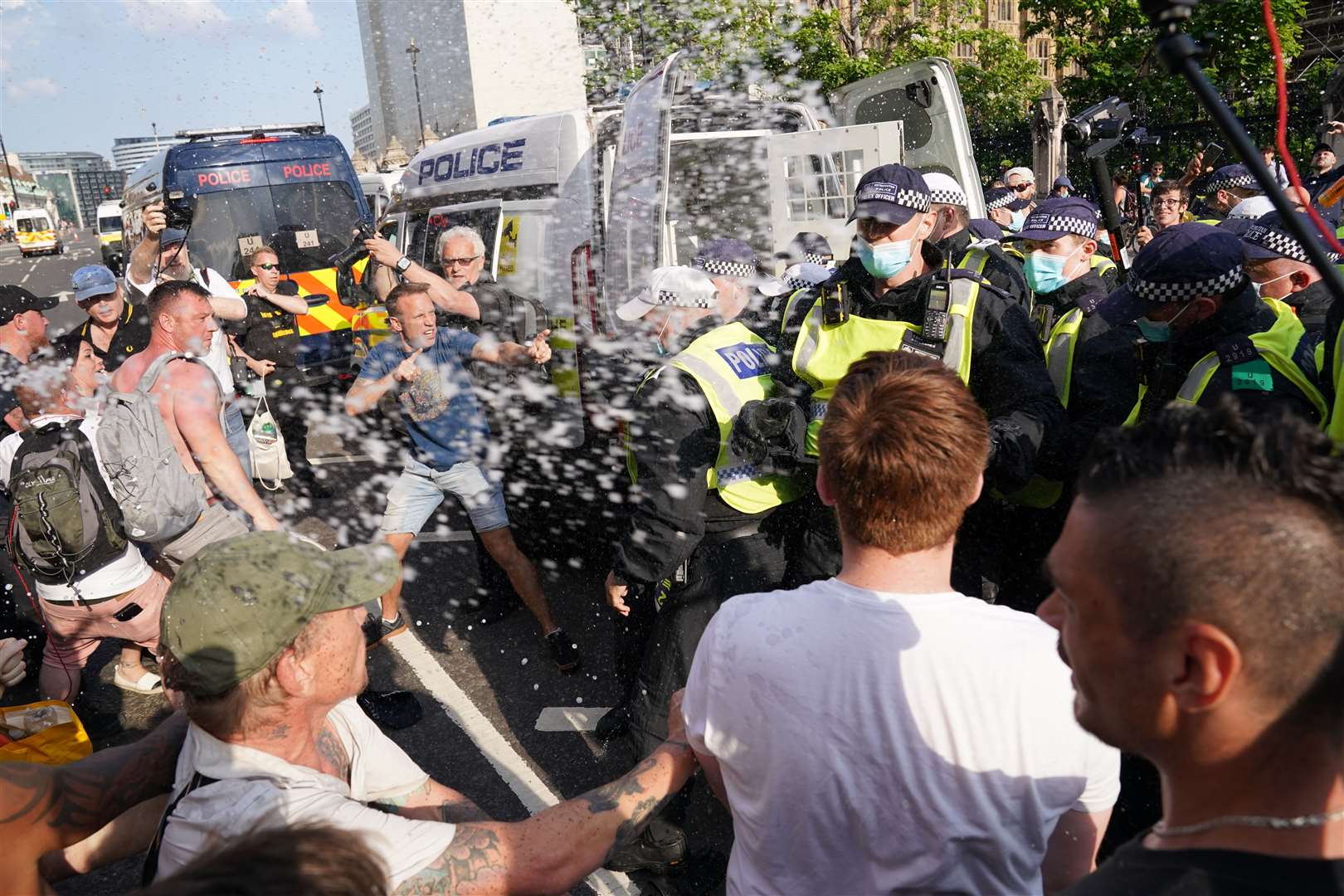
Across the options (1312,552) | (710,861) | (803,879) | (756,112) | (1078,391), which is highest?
(756,112)

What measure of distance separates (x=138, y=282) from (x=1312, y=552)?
7.42m

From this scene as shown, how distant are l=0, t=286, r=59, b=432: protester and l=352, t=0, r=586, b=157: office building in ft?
128

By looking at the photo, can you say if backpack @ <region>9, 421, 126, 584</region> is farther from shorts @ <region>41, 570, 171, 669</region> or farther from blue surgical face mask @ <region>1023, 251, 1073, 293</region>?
blue surgical face mask @ <region>1023, 251, 1073, 293</region>

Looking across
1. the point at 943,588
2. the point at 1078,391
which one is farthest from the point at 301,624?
the point at 1078,391

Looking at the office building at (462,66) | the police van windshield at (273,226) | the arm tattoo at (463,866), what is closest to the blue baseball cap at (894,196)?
the arm tattoo at (463,866)

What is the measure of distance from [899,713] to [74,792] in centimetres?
159

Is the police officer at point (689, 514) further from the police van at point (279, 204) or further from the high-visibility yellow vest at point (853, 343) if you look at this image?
the police van at point (279, 204)

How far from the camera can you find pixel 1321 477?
0.93 meters

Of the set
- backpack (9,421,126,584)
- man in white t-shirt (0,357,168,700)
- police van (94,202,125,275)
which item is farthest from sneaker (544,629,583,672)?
police van (94,202,125,275)

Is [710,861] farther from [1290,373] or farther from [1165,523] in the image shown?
[1165,523]

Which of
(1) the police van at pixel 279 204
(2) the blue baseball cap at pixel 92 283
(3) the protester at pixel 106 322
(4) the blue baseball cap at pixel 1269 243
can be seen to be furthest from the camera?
(1) the police van at pixel 279 204

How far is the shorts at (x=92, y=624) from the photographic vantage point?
3727mm

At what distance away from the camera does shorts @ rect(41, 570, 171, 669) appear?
373 centimetres

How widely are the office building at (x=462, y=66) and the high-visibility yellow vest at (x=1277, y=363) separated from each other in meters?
41.6
